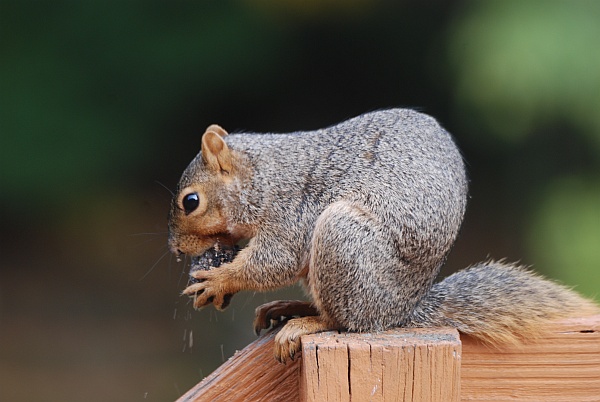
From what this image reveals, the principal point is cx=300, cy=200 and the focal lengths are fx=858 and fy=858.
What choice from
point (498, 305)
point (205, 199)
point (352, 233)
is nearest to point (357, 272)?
point (352, 233)

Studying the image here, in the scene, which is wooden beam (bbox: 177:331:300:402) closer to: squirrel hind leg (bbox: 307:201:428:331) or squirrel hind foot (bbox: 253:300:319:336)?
squirrel hind leg (bbox: 307:201:428:331)

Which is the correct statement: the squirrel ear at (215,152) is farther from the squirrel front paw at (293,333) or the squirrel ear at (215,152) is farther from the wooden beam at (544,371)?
the wooden beam at (544,371)

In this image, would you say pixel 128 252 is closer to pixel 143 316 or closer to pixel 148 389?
pixel 143 316

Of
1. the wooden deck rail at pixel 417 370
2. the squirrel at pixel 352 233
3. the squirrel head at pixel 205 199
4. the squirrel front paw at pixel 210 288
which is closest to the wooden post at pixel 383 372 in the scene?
the wooden deck rail at pixel 417 370

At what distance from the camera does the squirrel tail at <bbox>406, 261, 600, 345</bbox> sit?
3.47 ft

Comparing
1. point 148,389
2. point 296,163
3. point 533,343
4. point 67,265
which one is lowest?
point 148,389

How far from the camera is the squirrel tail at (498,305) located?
1.06 metres

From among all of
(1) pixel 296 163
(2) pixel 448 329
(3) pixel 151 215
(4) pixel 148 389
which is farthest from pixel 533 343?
(3) pixel 151 215

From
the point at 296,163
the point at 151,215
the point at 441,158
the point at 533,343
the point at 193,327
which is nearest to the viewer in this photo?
the point at 533,343

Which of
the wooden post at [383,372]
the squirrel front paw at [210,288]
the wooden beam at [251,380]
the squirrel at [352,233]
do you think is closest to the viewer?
the wooden post at [383,372]

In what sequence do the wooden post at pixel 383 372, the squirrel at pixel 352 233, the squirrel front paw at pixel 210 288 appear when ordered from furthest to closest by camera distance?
1. the squirrel front paw at pixel 210 288
2. the squirrel at pixel 352 233
3. the wooden post at pixel 383 372

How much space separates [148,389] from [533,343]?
8.37 feet

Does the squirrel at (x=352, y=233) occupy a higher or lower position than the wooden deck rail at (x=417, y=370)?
higher

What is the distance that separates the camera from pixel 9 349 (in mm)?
3828
